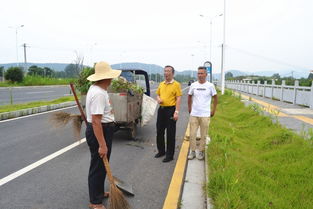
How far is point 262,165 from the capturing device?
4.38m

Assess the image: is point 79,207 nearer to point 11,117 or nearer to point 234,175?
point 234,175

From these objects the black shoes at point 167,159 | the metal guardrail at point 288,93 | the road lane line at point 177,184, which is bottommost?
the road lane line at point 177,184

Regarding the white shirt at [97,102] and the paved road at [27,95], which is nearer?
the white shirt at [97,102]

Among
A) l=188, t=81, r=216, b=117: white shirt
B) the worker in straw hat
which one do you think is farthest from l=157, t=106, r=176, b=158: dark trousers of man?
the worker in straw hat

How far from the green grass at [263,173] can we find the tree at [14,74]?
32248 mm

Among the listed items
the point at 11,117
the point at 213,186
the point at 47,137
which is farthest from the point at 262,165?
the point at 11,117

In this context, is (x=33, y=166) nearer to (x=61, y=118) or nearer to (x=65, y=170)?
(x=65, y=170)

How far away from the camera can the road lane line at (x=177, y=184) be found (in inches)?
133

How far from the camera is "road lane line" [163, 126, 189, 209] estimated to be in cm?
337

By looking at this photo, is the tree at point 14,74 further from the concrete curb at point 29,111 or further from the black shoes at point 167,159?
the black shoes at point 167,159

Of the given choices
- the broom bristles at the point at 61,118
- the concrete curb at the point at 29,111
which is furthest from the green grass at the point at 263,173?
the concrete curb at the point at 29,111

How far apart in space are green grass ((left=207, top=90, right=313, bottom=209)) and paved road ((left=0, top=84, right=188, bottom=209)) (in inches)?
32.7

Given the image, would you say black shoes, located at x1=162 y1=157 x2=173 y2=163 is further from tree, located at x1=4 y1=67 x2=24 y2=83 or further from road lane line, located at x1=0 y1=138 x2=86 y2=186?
tree, located at x1=4 y1=67 x2=24 y2=83

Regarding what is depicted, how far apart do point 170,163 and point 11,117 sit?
7621 millimetres
